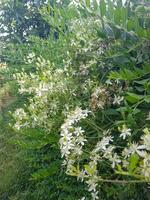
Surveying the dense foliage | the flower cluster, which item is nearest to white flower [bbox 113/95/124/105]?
the dense foliage

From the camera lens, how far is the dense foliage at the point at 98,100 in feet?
5.78

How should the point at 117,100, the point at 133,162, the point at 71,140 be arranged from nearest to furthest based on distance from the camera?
the point at 133,162
the point at 71,140
the point at 117,100

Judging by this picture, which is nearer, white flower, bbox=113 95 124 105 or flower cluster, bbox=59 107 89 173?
flower cluster, bbox=59 107 89 173

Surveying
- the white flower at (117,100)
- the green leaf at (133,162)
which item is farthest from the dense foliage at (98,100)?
the green leaf at (133,162)

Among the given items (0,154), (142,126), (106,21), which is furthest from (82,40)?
(0,154)

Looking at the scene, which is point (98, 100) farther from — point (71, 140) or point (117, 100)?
point (71, 140)

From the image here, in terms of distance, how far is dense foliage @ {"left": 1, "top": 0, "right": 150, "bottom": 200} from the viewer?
176cm

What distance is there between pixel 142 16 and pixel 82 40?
19.7 inches

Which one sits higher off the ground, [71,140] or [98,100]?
[98,100]

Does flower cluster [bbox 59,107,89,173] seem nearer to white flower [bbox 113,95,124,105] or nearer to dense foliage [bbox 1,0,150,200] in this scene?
dense foliage [bbox 1,0,150,200]

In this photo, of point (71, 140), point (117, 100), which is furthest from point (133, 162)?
point (117, 100)

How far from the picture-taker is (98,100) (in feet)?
6.84

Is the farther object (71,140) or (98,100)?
(98,100)

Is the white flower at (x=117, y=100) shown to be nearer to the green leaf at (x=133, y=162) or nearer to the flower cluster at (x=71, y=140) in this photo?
the flower cluster at (x=71, y=140)
